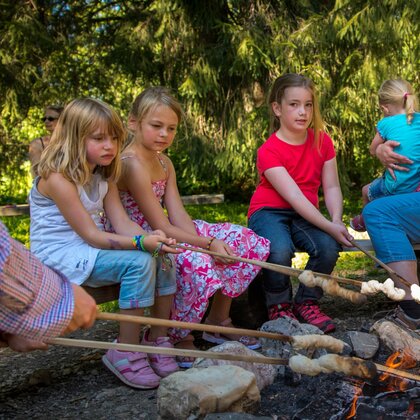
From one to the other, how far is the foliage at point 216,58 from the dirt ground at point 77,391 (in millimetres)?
4708

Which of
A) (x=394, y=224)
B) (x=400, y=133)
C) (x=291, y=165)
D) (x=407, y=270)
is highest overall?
(x=400, y=133)

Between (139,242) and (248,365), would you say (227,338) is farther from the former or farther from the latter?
(139,242)

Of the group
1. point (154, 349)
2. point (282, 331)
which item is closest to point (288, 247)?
point (282, 331)

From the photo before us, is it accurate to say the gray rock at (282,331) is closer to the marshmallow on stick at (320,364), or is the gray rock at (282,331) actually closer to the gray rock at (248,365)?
the gray rock at (248,365)

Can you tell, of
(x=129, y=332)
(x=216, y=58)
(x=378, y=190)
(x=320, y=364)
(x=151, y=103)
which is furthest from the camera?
(x=216, y=58)

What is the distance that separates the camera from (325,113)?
8203mm

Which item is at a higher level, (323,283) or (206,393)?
(323,283)

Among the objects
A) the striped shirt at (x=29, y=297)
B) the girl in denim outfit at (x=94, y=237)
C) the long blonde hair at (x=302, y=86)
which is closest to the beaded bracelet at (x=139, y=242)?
the girl in denim outfit at (x=94, y=237)

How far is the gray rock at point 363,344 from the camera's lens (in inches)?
127

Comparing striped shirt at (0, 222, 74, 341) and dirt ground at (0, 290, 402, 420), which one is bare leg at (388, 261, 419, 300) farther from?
striped shirt at (0, 222, 74, 341)

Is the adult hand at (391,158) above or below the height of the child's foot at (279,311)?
above

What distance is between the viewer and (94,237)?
3129mm

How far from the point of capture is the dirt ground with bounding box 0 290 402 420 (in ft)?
9.22

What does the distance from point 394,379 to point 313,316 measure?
3.65ft
